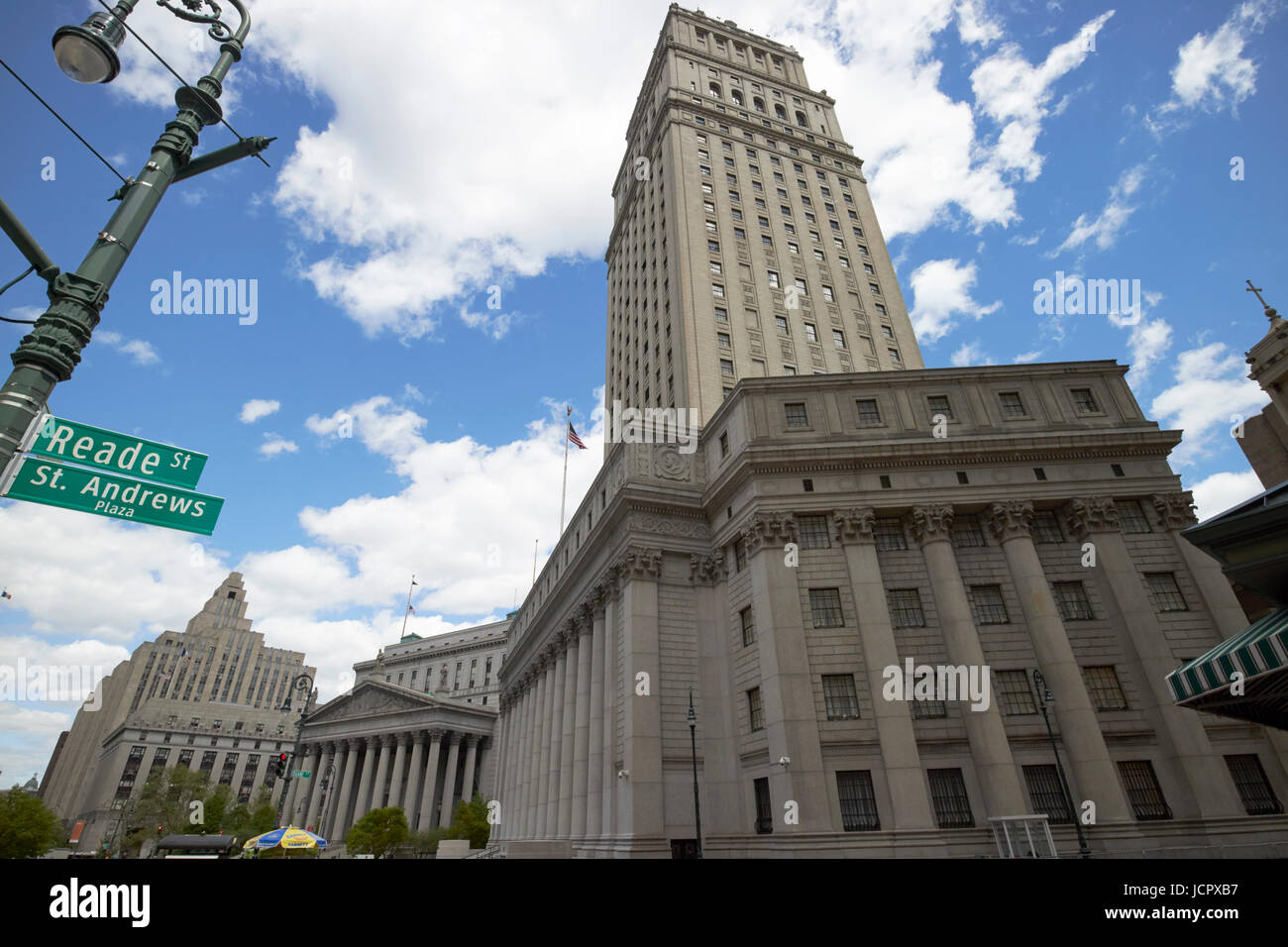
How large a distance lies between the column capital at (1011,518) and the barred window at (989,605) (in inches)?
101

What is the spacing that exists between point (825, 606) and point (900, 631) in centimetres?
361

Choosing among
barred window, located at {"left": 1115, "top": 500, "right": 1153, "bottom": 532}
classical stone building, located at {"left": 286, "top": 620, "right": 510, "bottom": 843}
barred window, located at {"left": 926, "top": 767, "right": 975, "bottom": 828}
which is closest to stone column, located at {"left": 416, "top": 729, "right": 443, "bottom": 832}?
classical stone building, located at {"left": 286, "top": 620, "right": 510, "bottom": 843}

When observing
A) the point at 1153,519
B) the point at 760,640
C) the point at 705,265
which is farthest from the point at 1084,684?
the point at 705,265

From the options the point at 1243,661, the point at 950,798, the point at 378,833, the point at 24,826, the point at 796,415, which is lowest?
the point at 950,798

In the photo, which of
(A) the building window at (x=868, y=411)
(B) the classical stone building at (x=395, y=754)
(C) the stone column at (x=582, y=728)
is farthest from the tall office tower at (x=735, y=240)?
(B) the classical stone building at (x=395, y=754)

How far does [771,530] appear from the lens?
32.3 meters

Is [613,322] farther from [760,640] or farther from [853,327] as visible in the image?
[760,640]

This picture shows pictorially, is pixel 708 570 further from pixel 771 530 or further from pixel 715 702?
pixel 715 702

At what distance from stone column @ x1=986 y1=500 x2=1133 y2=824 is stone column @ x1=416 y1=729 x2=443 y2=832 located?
7874 centimetres

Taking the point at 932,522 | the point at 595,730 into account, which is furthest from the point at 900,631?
the point at 595,730

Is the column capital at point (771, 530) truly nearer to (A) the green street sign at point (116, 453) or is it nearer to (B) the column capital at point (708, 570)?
(B) the column capital at point (708, 570)

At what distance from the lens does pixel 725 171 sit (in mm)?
63219

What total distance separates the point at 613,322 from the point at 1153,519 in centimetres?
5446
